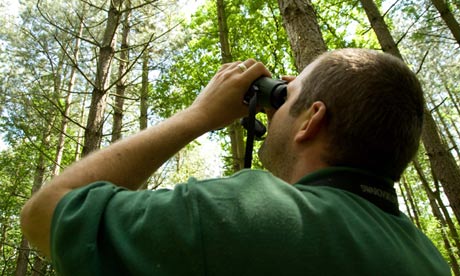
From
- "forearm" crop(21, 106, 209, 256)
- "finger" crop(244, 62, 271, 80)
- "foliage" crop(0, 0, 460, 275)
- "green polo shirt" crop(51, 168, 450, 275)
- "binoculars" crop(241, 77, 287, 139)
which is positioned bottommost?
"green polo shirt" crop(51, 168, 450, 275)

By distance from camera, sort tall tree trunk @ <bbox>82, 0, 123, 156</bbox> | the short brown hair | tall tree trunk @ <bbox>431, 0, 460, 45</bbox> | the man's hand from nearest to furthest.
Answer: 1. the short brown hair
2. the man's hand
3. tall tree trunk @ <bbox>82, 0, 123, 156</bbox>
4. tall tree trunk @ <bbox>431, 0, 460, 45</bbox>

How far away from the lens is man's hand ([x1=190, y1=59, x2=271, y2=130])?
1.25 metres

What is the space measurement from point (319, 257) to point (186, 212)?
314mm

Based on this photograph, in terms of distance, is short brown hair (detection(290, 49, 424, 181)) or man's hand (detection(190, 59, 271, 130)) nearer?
short brown hair (detection(290, 49, 424, 181))

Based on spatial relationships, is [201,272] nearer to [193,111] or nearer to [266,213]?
[266,213]

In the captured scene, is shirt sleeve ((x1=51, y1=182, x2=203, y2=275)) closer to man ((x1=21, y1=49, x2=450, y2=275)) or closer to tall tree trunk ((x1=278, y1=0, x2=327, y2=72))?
man ((x1=21, y1=49, x2=450, y2=275))

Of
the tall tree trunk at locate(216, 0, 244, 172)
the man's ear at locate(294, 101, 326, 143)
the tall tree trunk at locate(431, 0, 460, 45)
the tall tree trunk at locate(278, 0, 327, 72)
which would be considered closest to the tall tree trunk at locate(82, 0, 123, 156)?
the tall tree trunk at locate(216, 0, 244, 172)

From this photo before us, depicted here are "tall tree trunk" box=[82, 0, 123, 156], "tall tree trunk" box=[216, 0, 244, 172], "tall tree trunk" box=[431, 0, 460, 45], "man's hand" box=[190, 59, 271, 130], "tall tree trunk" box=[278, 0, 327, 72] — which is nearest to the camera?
"man's hand" box=[190, 59, 271, 130]

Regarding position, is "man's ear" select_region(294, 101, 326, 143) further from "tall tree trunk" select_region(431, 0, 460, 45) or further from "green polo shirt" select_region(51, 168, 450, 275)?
"tall tree trunk" select_region(431, 0, 460, 45)

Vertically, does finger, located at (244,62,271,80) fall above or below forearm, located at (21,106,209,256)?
above

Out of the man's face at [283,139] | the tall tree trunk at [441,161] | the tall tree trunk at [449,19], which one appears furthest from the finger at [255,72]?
the tall tree trunk at [449,19]

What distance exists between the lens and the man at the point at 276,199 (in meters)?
0.77

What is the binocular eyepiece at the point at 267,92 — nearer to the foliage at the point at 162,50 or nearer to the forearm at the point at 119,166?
the forearm at the point at 119,166

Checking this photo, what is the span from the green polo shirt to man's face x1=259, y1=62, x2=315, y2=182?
39cm
